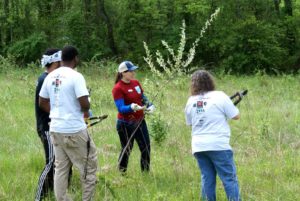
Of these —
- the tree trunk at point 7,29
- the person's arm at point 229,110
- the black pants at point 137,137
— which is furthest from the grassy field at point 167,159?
the tree trunk at point 7,29

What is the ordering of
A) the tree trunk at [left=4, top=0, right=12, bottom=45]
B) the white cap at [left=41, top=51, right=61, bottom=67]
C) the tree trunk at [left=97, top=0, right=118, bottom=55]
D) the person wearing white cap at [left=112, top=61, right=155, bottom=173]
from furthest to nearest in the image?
the tree trunk at [left=4, top=0, right=12, bottom=45] < the tree trunk at [left=97, top=0, right=118, bottom=55] < the person wearing white cap at [left=112, top=61, right=155, bottom=173] < the white cap at [left=41, top=51, right=61, bottom=67]

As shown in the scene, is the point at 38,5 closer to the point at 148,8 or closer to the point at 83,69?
the point at 148,8

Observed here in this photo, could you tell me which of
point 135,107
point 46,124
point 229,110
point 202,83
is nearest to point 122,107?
point 135,107

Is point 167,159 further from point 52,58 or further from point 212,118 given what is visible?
point 52,58

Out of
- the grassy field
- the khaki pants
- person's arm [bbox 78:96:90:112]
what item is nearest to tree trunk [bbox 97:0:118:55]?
the grassy field

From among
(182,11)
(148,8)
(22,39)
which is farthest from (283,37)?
(22,39)

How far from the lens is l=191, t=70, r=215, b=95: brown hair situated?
482cm

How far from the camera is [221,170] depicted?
15.8 ft

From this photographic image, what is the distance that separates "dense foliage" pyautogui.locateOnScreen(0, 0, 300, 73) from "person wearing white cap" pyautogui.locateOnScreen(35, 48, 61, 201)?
20683 mm

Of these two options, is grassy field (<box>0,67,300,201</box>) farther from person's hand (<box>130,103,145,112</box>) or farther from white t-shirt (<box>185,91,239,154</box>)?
white t-shirt (<box>185,91,239,154</box>)

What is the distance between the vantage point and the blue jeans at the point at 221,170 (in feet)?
15.7

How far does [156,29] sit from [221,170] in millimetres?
24202

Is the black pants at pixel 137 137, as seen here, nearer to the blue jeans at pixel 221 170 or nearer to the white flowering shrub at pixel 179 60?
the white flowering shrub at pixel 179 60

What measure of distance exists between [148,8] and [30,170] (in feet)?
71.8
